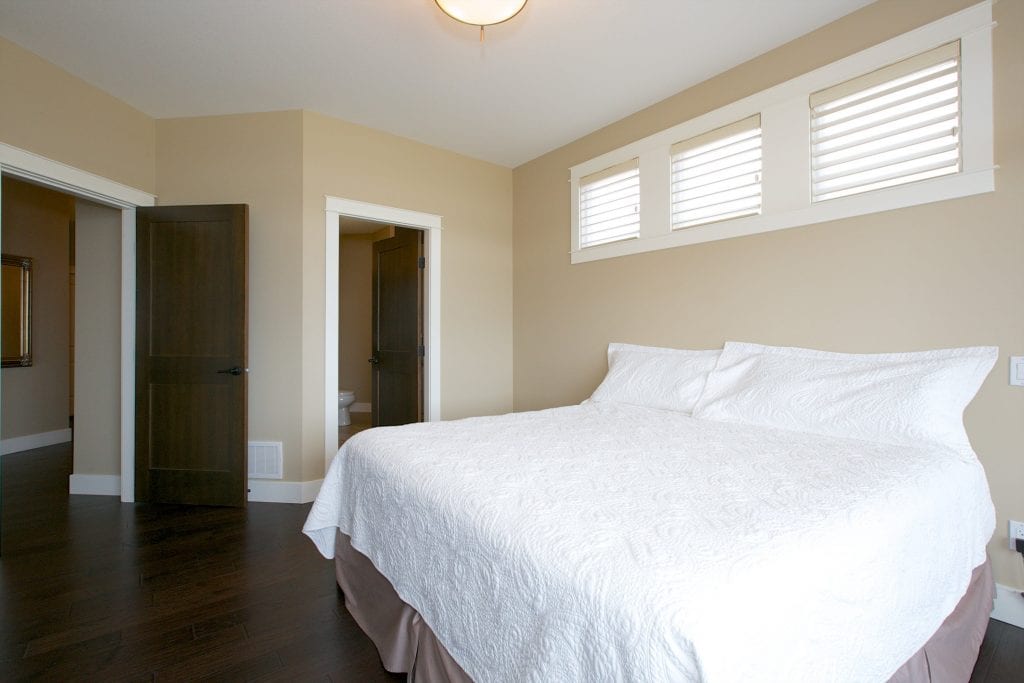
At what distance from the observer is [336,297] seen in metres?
3.40

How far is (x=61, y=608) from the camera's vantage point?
77.2 inches

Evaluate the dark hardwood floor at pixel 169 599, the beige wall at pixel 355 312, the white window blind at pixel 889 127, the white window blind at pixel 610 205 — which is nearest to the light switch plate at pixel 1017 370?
the white window blind at pixel 889 127

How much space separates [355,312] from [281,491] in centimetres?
388

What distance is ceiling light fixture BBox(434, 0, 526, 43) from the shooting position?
1.97 metres

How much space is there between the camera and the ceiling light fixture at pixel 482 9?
1.97 m

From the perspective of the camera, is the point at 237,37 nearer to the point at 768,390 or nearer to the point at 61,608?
the point at 61,608

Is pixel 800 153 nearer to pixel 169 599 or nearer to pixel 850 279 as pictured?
pixel 850 279

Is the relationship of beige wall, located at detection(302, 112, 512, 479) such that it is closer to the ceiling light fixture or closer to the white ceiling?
the white ceiling

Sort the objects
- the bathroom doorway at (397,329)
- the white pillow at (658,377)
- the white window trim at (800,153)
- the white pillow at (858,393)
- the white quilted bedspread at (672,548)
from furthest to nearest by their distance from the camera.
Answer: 1. the bathroom doorway at (397,329)
2. the white pillow at (658,377)
3. the white window trim at (800,153)
4. the white pillow at (858,393)
5. the white quilted bedspread at (672,548)

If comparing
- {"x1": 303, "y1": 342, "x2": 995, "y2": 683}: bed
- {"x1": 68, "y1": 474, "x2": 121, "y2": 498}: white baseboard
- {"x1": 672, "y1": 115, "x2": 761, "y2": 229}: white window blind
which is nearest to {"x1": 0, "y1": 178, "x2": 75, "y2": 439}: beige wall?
{"x1": 68, "y1": 474, "x2": 121, "y2": 498}: white baseboard

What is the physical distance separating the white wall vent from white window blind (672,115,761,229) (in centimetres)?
306

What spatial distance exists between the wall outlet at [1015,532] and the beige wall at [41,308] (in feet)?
23.5

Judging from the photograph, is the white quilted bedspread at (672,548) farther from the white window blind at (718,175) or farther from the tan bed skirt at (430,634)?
the white window blind at (718,175)

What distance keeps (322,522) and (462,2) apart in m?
2.22
